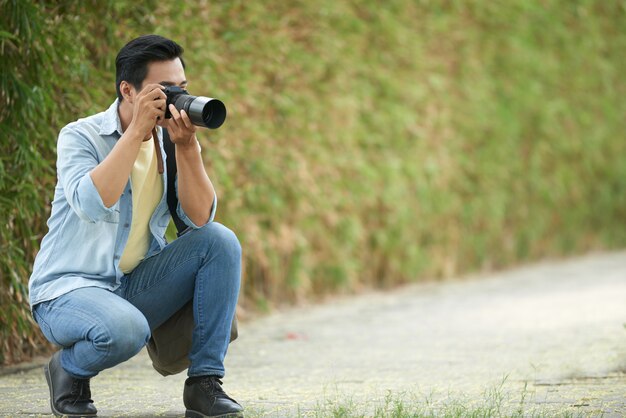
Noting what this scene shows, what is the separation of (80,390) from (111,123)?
2.38 ft

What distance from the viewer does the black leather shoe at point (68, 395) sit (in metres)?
2.88

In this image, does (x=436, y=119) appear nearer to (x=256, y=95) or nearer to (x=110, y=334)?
(x=256, y=95)

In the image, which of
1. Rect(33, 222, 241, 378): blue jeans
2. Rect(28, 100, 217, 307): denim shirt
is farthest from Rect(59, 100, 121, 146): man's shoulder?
Rect(33, 222, 241, 378): blue jeans

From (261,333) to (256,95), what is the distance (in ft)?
4.18

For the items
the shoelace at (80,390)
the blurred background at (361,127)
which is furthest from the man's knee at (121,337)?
the blurred background at (361,127)

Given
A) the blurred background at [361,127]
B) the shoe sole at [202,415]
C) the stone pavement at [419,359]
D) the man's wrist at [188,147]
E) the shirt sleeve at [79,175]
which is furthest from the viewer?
the blurred background at [361,127]

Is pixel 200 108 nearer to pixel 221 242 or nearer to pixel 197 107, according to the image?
pixel 197 107

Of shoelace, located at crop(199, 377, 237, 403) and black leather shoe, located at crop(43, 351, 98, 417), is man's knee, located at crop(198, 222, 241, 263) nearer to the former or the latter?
shoelace, located at crop(199, 377, 237, 403)

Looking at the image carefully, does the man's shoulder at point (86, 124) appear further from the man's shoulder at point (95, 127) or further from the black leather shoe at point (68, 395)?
the black leather shoe at point (68, 395)

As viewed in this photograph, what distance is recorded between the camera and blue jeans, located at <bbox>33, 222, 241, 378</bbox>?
279 centimetres

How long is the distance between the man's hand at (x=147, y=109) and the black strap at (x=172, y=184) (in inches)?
11.3

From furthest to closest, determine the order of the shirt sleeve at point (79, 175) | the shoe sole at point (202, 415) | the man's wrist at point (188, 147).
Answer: the man's wrist at point (188, 147) < the shoe sole at point (202, 415) < the shirt sleeve at point (79, 175)

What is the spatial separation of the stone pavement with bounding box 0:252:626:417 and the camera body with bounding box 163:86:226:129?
32.6 inches

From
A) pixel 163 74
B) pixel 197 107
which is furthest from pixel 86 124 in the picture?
pixel 197 107
